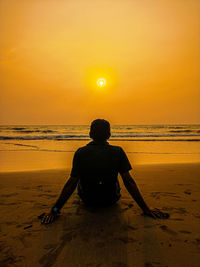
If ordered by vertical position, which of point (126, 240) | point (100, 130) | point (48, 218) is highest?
point (100, 130)

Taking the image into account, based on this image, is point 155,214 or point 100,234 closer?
point 100,234

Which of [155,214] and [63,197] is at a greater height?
[63,197]

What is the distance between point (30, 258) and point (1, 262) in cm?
27

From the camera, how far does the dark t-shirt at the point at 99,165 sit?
2.58 metres

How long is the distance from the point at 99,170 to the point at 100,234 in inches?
32.0

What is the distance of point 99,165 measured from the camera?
2.58 metres

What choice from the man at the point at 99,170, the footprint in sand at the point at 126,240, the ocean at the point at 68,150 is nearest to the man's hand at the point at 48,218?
the man at the point at 99,170

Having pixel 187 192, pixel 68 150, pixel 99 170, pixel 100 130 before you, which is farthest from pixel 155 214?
pixel 68 150

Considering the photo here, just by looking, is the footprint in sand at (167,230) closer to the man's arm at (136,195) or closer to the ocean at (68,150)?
the man's arm at (136,195)

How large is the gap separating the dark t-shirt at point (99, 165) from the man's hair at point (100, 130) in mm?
91

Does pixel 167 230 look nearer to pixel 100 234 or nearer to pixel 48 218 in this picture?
pixel 100 234

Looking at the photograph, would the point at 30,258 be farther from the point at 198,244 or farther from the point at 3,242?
the point at 198,244

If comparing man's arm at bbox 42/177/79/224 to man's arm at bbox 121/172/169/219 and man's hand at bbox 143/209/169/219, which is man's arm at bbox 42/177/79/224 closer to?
man's arm at bbox 121/172/169/219

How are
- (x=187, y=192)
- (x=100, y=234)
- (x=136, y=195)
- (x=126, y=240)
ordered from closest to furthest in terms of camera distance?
1. (x=126, y=240)
2. (x=100, y=234)
3. (x=136, y=195)
4. (x=187, y=192)
